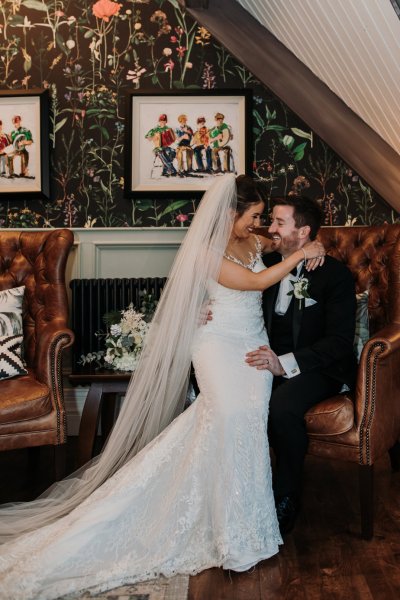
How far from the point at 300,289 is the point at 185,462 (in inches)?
32.9

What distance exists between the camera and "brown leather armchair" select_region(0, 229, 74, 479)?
278cm

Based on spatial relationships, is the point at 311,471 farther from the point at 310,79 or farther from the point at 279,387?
the point at 310,79

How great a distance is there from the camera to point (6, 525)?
2.42 m

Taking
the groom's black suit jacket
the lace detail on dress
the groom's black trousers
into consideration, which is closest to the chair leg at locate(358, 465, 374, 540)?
the groom's black trousers

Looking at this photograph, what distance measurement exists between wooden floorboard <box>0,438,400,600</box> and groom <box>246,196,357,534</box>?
0.17m

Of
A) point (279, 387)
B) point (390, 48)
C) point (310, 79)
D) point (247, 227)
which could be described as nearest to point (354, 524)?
point (279, 387)

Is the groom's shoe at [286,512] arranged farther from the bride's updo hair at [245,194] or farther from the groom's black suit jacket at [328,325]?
the bride's updo hair at [245,194]

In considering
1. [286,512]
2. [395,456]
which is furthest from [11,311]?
[395,456]

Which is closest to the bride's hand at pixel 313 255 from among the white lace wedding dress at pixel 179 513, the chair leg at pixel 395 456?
the white lace wedding dress at pixel 179 513

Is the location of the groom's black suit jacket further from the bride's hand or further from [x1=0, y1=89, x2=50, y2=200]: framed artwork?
[x1=0, y1=89, x2=50, y2=200]: framed artwork

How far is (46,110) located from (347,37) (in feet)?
5.70

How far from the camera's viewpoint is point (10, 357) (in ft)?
9.95

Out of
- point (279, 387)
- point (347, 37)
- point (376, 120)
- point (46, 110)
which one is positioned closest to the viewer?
point (279, 387)

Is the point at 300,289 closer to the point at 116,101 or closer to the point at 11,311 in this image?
the point at 11,311
